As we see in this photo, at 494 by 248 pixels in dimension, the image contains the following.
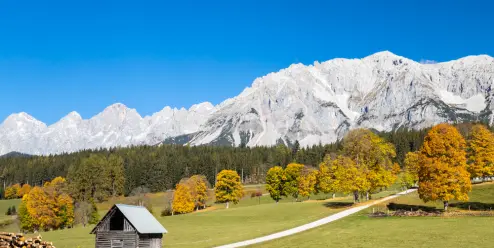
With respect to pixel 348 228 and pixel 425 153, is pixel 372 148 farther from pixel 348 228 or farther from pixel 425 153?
pixel 348 228

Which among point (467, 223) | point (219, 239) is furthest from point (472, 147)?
point (219, 239)

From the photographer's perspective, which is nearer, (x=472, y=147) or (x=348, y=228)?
(x=348, y=228)

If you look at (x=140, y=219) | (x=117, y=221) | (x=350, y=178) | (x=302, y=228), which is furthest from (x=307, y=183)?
(x=117, y=221)

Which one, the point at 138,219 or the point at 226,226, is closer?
the point at 138,219

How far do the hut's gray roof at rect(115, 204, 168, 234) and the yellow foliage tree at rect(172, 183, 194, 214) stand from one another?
216 feet

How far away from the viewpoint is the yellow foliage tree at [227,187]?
127 metres

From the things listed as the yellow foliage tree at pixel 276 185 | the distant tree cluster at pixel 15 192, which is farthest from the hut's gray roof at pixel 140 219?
the distant tree cluster at pixel 15 192

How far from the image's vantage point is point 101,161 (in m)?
184

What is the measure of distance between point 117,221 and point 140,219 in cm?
258

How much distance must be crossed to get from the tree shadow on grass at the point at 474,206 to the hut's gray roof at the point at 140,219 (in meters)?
48.0

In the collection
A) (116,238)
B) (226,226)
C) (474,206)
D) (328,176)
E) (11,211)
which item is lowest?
(11,211)

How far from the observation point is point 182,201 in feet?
391

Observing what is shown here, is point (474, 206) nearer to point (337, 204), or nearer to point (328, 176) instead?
point (337, 204)

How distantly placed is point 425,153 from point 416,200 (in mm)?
17150
